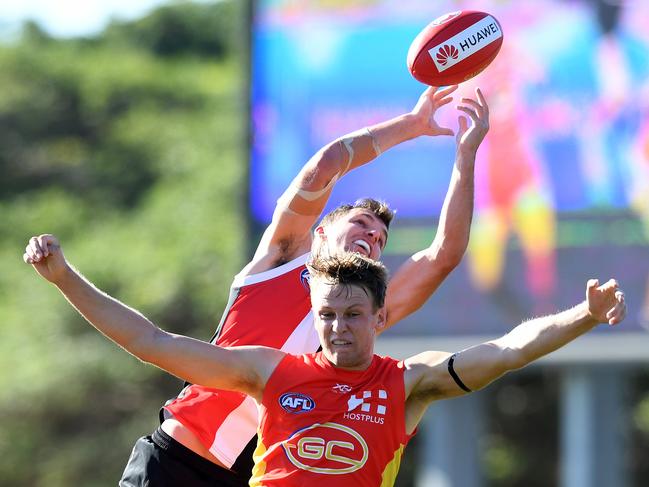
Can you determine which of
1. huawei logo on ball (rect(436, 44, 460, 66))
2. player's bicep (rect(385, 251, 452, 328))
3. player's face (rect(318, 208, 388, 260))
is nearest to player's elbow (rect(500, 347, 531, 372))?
player's face (rect(318, 208, 388, 260))

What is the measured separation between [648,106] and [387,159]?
209 cm

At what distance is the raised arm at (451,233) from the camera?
501 centimetres

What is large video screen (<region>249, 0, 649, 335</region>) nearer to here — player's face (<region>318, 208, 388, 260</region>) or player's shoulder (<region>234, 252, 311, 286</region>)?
player's shoulder (<region>234, 252, 311, 286</region>)

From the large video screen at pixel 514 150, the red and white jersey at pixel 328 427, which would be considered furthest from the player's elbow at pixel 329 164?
the large video screen at pixel 514 150

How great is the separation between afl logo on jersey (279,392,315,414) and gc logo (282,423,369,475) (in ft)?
0.20

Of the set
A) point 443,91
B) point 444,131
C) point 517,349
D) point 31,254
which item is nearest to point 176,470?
point 31,254

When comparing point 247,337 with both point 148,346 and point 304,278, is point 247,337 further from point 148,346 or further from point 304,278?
point 148,346

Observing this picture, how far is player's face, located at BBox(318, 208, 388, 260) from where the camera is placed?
4695mm

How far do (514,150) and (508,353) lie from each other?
756cm

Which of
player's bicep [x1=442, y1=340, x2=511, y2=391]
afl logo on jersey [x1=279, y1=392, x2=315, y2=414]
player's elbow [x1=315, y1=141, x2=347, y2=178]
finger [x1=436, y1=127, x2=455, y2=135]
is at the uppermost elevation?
finger [x1=436, y1=127, x2=455, y2=135]

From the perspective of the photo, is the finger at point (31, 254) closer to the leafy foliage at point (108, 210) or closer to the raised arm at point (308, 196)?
the raised arm at point (308, 196)

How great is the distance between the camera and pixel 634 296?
11.4 meters

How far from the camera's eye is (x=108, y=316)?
413 centimetres

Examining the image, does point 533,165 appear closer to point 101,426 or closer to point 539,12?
point 539,12
